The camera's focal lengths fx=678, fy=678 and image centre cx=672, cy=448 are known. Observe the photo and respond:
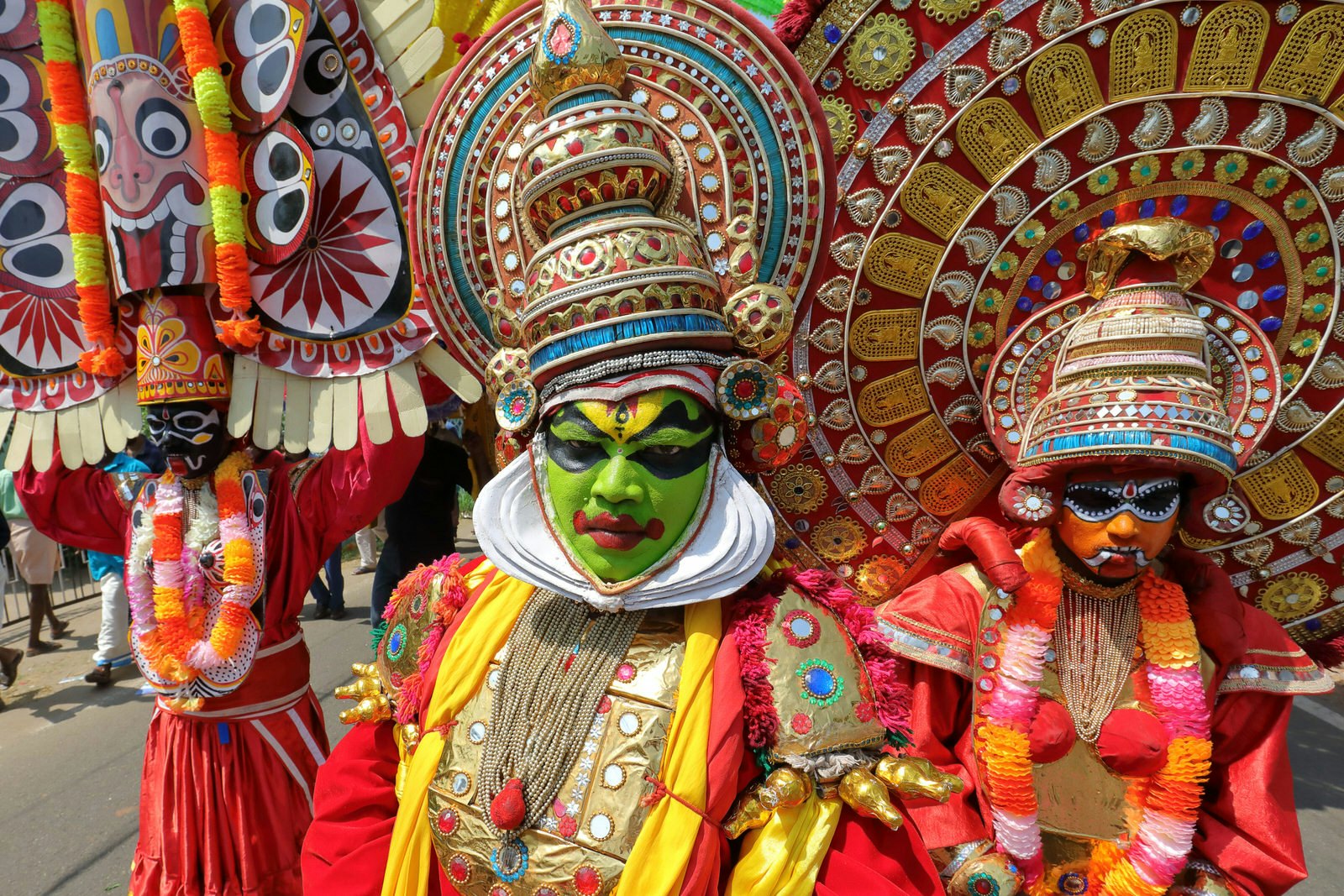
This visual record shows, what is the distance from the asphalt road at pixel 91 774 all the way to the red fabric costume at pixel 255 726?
92cm

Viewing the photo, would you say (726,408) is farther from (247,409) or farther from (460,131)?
(247,409)

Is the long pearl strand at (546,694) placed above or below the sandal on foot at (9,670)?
above

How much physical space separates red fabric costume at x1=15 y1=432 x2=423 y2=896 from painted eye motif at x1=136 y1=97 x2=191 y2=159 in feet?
3.53

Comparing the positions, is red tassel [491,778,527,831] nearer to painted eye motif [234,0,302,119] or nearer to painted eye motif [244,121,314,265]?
painted eye motif [244,121,314,265]

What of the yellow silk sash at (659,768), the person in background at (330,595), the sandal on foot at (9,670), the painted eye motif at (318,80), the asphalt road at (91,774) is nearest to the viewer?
the yellow silk sash at (659,768)

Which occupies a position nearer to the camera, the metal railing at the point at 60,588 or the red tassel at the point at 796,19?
the red tassel at the point at 796,19

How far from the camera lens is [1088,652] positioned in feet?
6.47

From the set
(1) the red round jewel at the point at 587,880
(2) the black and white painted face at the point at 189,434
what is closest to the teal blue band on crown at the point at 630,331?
(1) the red round jewel at the point at 587,880

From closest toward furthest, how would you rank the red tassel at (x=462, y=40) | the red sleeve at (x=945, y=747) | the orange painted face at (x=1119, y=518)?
the orange painted face at (x=1119, y=518) → the red sleeve at (x=945, y=747) → the red tassel at (x=462, y=40)

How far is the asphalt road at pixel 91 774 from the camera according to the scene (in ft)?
9.55

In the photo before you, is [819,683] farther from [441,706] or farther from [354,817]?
[354,817]

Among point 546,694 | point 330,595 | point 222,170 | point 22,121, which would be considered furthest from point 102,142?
point 330,595

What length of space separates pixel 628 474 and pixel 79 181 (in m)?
2.38

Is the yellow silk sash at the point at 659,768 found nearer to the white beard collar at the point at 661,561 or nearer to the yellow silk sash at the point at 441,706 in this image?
the yellow silk sash at the point at 441,706
